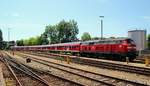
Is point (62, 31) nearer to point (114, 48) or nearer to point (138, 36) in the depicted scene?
point (138, 36)

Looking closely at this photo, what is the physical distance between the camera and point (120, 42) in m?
34.7

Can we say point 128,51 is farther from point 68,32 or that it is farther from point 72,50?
point 68,32

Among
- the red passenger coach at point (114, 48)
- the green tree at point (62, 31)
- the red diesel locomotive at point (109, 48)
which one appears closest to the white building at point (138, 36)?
the red diesel locomotive at point (109, 48)

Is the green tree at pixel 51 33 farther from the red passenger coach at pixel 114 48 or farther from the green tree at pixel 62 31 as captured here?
the red passenger coach at pixel 114 48

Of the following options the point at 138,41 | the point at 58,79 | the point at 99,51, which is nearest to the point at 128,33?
the point at 138,41

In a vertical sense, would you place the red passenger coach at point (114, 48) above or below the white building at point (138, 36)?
below

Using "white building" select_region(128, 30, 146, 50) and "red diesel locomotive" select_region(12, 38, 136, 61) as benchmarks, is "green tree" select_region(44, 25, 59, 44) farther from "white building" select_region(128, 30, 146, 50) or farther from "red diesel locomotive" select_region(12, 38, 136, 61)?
"red diesel locomotive" select_region(12, 38, 136, 61)

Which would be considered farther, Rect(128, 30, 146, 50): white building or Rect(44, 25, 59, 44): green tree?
Rect(44, 25, 59, 44): green tree

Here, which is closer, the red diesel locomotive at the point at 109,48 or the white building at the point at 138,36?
the red diesel locomotive at the point at 109,48

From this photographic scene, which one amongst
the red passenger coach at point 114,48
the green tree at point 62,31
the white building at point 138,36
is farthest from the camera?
the green tree at point 62,31

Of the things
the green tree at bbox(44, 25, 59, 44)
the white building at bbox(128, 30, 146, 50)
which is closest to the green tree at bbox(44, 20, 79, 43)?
the green tree at bbox(44, 25, 59, 44)

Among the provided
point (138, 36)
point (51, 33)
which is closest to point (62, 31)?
point (51, 33)

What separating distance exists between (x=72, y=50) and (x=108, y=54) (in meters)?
18.4

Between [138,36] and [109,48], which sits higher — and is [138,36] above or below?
above
